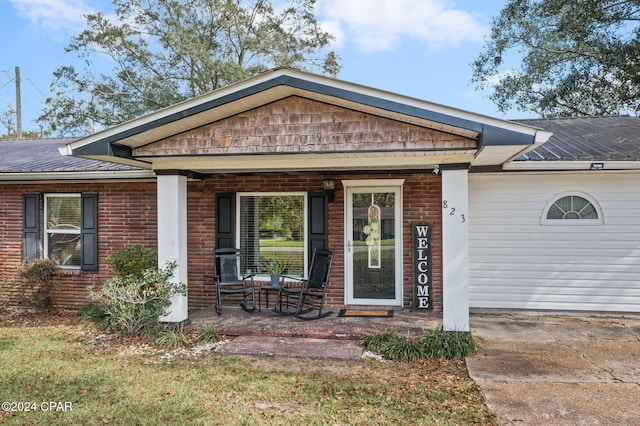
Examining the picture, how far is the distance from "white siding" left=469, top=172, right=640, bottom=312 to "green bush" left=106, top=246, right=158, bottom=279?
5.18 m

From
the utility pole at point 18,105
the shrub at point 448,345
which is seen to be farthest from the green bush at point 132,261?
the utility pole at point 18,105

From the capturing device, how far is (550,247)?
7.31 meters

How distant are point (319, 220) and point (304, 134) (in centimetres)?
230

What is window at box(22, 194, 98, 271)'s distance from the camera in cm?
815

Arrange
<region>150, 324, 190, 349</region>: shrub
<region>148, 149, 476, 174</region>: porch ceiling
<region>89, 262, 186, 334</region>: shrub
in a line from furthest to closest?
<region>89, 262, 186, 334</region>: shrub → <region>150, 324, 190, 349</region>: shrub → <region>148, 149, 476, 174</region>: porch ceiling

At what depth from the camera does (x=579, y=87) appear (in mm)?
16672

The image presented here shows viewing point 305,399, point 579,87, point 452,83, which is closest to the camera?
point 305,399

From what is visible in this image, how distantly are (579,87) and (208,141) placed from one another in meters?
16.0

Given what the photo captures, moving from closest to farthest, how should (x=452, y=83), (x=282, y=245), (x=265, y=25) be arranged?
1. (x=282, y=245)
2. (x=452, y=83)
3. (x=265, y=25)

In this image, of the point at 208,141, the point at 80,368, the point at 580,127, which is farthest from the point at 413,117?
the point at 580,127

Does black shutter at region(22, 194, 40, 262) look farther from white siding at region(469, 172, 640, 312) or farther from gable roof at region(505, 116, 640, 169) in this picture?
gable roof at region(505, 116, 640, 169)

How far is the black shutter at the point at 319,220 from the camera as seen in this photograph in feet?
24.3

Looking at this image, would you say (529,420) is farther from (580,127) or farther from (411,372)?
(580,127)

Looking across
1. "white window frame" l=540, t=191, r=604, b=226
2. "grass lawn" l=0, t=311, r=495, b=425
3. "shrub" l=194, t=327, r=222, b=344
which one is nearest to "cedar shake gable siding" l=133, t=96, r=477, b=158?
"shrub" l=194, t=327, r=222, b=344
